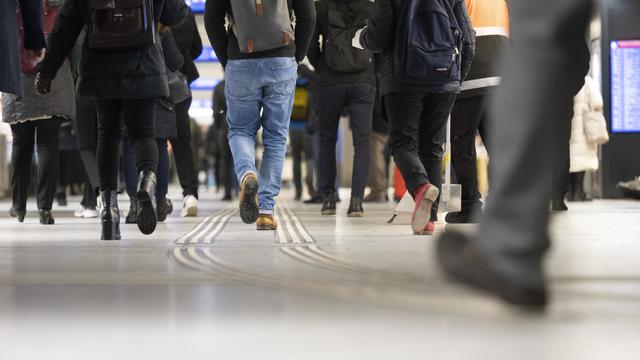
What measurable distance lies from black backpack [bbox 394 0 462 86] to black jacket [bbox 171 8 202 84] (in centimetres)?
280

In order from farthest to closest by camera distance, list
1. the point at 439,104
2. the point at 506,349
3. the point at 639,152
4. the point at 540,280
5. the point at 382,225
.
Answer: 1. the point at 639,152
2. the point at 382,225
3. the point at 439,104
4. the point at 540,280
5. the point at 506,349

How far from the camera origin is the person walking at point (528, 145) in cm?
231

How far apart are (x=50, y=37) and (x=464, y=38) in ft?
7.85

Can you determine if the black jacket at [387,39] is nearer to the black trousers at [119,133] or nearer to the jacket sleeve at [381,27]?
the jacket sleeve at [381,27]

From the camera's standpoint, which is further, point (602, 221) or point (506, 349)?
point (602, 221)

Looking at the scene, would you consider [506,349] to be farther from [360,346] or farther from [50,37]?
[50,37]

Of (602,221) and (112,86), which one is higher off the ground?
(112,86)

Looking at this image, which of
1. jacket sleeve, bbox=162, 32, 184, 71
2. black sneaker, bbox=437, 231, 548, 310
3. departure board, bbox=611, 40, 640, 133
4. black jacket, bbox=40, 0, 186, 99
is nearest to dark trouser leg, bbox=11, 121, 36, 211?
jacket sleeve, bbox=162, 32, 184, 71

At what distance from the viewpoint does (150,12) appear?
501 cm

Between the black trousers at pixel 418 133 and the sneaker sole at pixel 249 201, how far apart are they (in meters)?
0.87

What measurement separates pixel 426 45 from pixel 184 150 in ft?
11.2

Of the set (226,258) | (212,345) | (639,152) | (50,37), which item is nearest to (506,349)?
(212,345)

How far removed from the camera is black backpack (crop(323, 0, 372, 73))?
7902 millimetres

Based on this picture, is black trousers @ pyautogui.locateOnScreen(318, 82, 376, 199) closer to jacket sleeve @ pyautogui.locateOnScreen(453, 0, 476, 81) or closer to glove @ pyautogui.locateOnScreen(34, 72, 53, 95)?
jacket sleeve @ pyautogui.locateOnScreen(453, 0, 476, 81)
